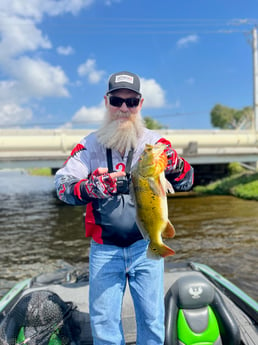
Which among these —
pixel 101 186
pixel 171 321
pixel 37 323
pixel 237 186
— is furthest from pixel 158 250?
pixel 237 186

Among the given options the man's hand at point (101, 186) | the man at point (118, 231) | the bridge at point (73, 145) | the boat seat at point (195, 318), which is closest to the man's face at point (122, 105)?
the man at point (118, 231)

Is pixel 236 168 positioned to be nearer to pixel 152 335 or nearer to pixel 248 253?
pixel 248 253

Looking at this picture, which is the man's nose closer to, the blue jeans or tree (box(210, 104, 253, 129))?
the blue jeans

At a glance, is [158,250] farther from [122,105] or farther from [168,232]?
[122,105]

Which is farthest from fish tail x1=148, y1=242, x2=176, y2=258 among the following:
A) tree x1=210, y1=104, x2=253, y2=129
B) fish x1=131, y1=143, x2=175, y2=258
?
tree x1=210, y1=104, x2=253, y2=129

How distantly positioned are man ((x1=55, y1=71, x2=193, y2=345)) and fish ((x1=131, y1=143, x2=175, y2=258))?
0.82 ft

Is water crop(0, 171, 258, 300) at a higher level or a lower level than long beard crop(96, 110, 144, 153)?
lower

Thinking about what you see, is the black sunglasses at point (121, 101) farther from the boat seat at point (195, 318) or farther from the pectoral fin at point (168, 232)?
the boat seat at point (195, 318)

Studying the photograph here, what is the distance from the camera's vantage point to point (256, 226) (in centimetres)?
1477

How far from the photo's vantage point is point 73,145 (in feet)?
62.8

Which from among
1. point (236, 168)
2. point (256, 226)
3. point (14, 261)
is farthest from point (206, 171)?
point (14, 261)

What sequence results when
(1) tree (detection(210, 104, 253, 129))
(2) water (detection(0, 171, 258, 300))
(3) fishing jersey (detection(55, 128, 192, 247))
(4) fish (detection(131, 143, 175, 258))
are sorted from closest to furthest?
(4) fish (detection(131, 143, 175, 258)) < (3) fishing jersey (detection(55, 128, 192, 247)) < (2) water (detection(0, 171, 258, 300)) < (1) tree (detection(210, 104, 253, 129))

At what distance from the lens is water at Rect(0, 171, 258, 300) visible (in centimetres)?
977

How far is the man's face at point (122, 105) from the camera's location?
2.92 meters
